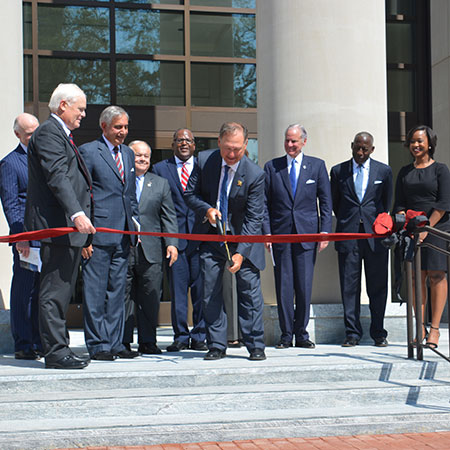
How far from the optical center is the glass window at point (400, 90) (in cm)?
1112

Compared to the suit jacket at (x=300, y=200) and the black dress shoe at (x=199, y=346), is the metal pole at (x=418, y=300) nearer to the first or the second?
the suit jacket at (x=300, y=200)

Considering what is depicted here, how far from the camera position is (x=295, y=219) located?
7.29 metres

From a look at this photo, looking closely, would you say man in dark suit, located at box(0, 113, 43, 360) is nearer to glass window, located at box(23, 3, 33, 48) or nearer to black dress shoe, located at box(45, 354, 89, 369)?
black dress shoe, located at box(45, 354, 89, 369)

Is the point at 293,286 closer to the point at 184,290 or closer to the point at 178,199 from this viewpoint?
the point at 184,290

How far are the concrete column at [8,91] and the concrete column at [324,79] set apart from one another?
2529mm

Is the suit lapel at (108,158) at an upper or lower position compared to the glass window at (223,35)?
lower

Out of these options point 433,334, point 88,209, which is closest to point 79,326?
point 88,209

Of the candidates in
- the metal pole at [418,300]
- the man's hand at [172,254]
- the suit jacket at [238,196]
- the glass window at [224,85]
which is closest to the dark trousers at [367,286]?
the metal pole at [418,300]

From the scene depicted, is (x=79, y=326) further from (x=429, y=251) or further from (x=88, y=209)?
(x=429, y=251)

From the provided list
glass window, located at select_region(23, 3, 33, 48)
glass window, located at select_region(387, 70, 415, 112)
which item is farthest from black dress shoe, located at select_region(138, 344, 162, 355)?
glass window, located at select_region(387, 70, 415, 112)

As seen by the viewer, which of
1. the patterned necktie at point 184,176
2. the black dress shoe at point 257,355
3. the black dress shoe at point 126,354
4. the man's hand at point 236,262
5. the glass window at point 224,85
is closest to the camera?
the man's hand at point 236,262

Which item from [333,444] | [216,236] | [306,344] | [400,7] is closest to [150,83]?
[400,7]

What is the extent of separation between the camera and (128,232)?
650 centimetres

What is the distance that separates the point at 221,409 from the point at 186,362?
3.01 ft
